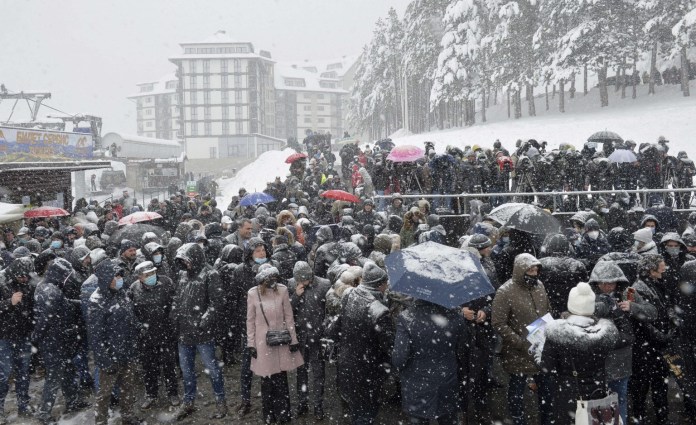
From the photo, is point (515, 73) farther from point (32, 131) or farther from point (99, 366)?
point (99, 366)

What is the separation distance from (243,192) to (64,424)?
35.0ft

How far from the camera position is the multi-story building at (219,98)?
71438 millimetres

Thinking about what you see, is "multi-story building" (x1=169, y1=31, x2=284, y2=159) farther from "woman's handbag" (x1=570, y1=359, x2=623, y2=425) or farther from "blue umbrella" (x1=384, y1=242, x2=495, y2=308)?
"woman's handbag" (x1=570, y1=359, x2=623, y2=425)

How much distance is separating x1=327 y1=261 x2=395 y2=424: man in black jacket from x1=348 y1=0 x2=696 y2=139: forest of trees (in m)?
31.0

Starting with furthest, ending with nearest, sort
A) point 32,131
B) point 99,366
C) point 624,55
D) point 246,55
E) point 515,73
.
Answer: point 246,55
point 515,73
point 624,55
point 32,131
point 99,366

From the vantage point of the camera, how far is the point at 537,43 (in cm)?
3541

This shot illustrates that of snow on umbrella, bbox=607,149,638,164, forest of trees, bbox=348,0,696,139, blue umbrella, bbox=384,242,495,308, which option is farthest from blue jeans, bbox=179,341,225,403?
forest of trees, bbox=348,0,696,139

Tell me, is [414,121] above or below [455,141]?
above

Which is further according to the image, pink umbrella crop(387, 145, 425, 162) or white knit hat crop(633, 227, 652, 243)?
pink umbrella crop(387, 145, 425, 162)

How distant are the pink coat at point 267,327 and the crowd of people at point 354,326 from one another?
1 centimetres

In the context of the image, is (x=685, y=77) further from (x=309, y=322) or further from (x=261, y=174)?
(x=309, y=322)

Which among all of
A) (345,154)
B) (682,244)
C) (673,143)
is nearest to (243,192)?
(345,154)

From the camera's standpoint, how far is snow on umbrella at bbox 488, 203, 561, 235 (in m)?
6.61

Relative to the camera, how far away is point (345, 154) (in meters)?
22.7
